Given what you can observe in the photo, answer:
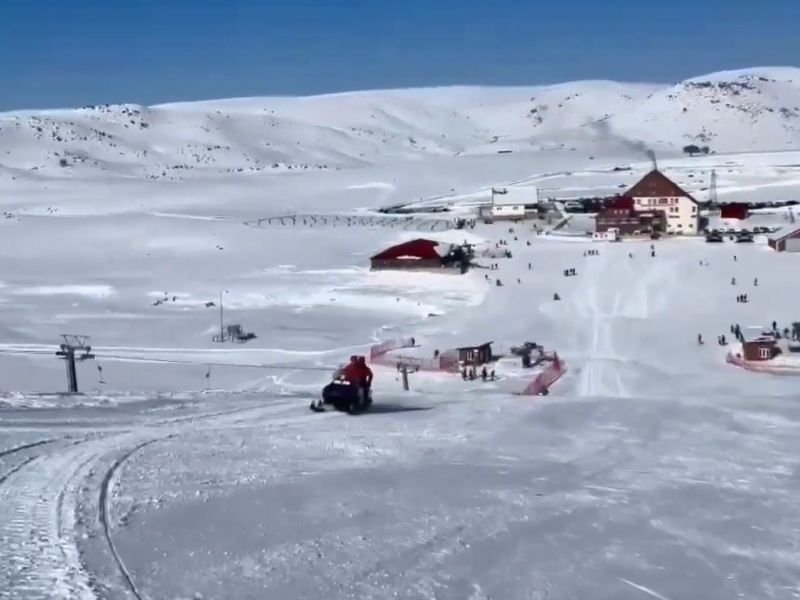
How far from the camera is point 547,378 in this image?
14391 mm

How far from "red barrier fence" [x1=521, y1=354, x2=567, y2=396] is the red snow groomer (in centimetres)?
330

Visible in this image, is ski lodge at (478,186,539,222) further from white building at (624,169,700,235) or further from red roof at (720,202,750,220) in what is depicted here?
red roof at (720,202,750,220)

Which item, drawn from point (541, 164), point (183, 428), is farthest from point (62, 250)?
point (541, 164)

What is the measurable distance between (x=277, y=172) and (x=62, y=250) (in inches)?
1270

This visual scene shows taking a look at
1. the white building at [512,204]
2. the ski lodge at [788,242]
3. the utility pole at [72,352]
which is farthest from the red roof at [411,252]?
the white building at [512,204]

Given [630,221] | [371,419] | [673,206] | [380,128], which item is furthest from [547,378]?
[380,128]

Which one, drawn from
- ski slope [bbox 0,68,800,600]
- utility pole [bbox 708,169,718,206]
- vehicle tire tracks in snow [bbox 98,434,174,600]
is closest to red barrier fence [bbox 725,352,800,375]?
ski slope [bbox 0,68,800,600]

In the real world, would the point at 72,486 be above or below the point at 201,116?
below

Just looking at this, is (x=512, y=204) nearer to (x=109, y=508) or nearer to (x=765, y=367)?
(x=765, y=367)

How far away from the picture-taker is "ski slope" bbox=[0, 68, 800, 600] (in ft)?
15.1

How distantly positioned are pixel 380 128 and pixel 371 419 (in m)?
95.0

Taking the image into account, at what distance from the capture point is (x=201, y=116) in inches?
3629

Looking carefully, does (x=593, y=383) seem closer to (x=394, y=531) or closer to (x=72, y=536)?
(x=394, y=531)

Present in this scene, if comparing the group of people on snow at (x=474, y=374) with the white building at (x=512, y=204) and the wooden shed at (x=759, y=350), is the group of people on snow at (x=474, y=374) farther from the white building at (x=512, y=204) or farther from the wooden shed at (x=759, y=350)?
the white building at (x=512, y=204)
